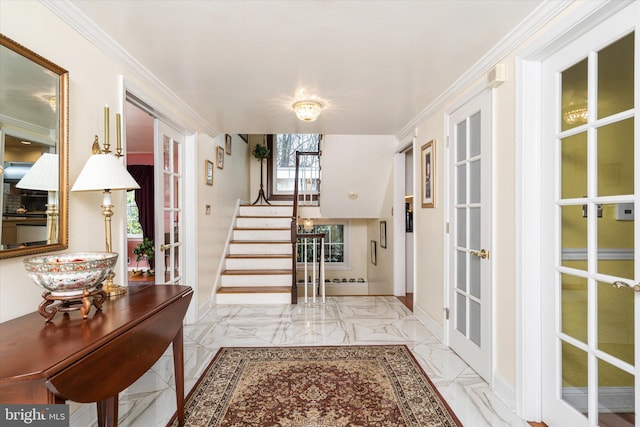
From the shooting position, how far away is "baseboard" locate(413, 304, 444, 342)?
2.96 m

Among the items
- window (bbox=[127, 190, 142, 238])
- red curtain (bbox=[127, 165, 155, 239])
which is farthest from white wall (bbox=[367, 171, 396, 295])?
window (bbox=[127, 190, 142, 238])

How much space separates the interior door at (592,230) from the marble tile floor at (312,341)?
0.44 m

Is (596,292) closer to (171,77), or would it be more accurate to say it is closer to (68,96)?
(68,96)

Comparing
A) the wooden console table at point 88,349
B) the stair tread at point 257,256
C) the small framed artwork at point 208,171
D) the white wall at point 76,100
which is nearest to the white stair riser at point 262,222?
the stair tread at point 257,256

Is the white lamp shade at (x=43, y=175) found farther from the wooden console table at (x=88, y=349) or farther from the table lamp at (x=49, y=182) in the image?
the wooden console table at (x=88, y=349)

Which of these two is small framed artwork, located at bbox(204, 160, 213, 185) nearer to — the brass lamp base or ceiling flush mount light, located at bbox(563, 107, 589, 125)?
the brass lamp base

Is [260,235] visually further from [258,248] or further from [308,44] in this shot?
[308,44]

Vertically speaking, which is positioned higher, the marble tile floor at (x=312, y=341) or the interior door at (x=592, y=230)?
the interior door at (x=592, y=230)

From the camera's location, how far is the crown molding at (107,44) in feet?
5.02

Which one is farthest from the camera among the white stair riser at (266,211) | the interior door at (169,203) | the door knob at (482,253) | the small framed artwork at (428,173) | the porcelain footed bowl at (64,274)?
the white stair riser at (266,211)

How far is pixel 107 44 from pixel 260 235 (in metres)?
3.59

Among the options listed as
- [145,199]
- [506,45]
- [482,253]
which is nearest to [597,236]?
[482,253]

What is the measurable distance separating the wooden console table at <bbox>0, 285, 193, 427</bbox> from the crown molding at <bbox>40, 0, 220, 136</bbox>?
1367 mm

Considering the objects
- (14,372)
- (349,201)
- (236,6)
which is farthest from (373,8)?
(349,201)
